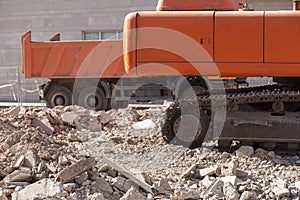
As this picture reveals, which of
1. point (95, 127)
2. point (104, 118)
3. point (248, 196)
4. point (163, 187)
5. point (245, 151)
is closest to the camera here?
point (248, 196)

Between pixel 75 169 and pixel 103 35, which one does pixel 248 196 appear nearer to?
pixel 75 169

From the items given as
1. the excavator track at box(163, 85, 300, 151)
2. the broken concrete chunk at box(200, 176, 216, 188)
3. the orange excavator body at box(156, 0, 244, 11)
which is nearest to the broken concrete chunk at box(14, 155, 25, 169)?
the broken concrete chunk at box(200, 176, 216, 188)

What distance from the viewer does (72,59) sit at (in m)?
13.3

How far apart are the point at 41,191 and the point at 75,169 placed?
522 mm

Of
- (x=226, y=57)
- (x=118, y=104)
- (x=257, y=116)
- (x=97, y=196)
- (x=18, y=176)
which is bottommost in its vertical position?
(x=97, y=196)

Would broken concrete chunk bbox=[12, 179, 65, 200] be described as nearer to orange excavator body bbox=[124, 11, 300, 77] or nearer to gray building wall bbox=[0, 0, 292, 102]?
orange excavator body bbox=[124, 11, 300, 77]

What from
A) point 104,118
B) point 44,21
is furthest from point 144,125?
point 44,21

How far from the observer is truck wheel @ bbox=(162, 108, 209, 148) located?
24.3 feet

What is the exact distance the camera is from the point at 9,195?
4.99 metres

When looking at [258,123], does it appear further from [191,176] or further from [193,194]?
[193,194]

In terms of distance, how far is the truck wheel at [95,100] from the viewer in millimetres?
12836

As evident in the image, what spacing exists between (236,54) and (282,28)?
2.34ft

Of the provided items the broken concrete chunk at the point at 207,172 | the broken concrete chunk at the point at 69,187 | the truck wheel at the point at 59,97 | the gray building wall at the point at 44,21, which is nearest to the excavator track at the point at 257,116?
the broken concrete chunk at the point at 207,172

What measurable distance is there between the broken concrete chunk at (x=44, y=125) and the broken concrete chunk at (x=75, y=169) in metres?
3.04
